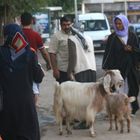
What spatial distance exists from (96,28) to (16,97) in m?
24.2

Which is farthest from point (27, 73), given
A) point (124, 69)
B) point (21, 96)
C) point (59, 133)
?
point (124, 69)

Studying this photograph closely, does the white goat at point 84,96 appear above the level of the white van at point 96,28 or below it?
above

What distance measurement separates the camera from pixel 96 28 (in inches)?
1158

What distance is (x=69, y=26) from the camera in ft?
30.4

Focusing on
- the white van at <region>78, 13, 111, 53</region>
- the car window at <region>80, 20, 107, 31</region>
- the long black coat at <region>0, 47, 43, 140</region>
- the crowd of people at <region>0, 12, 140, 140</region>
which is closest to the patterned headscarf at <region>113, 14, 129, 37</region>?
the crowd of people at <region>0, 12, 140, 140</region>

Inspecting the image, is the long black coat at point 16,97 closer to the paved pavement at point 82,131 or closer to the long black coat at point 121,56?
the paved pavement at point 82,131

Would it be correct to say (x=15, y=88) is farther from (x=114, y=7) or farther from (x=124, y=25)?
(x=114, y=7)

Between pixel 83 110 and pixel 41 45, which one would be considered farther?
pixel 41 45

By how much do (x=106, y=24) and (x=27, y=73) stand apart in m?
24.2

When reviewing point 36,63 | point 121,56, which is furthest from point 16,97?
point 121,56

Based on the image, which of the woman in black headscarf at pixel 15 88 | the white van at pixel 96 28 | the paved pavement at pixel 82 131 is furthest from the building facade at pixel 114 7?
the woman in black headscarf at pixel 15 88

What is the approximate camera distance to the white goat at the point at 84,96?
334 inches

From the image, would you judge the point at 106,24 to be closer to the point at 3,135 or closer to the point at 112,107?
the point at 112,107

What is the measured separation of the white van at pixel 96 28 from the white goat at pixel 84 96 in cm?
1969
